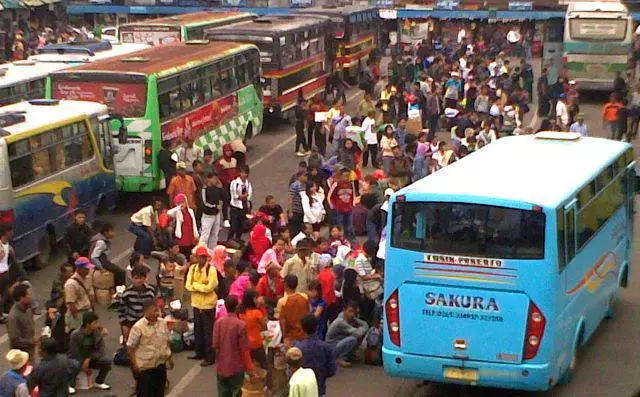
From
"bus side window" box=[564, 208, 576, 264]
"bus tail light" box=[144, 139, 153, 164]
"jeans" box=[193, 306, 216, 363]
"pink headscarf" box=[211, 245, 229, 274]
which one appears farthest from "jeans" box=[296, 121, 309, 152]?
"bus side window" box=[564, 208, 576, 264]

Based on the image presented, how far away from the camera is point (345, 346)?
14.5 m

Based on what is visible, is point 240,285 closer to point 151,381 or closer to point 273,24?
point 151,381

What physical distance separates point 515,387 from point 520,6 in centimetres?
4012

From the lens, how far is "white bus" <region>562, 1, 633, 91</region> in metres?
37.7

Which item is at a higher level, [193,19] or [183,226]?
[193,19]

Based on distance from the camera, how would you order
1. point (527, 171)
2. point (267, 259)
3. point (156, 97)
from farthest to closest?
1. point (156, 97)
2. point (267, 259)
3. point (527, 171)

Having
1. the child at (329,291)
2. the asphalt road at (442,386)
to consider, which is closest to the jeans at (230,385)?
the asphalt road at (442,386)

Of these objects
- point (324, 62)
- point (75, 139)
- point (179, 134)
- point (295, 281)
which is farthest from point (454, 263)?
point (324, 62)

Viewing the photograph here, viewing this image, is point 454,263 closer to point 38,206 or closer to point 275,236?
point 275,236

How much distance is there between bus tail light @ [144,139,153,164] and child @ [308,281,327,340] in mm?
8310

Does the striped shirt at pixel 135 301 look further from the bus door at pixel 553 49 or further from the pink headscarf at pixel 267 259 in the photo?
the bus door at pixel 553 49

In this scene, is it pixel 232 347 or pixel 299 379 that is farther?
pixel 232 347

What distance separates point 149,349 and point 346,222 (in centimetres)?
862

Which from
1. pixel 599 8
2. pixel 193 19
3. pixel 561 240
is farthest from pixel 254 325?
pixel 599 8
